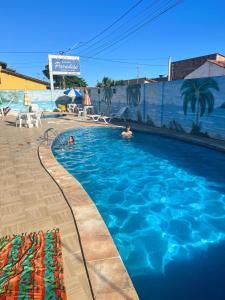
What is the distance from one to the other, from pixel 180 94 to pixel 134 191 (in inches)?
295

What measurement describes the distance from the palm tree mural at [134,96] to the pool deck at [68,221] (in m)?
9.60

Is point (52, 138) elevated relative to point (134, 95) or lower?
lower

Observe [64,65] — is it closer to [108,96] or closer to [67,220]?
[108,96]

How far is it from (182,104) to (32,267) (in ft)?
35.8

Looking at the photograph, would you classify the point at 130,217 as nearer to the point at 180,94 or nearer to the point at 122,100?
the point at 180,94

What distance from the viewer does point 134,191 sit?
21.2ft

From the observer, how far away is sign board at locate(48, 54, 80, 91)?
27.9 m

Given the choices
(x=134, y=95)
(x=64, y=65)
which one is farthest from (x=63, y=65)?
(x=134, y=95)

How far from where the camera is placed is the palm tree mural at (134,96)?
15367mm

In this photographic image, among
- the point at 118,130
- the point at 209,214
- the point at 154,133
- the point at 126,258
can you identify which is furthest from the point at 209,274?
the point at 118,130

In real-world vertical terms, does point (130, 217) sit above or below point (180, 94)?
below

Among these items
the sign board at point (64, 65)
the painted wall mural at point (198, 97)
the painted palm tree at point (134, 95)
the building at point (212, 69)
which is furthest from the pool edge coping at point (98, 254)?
the sign board at point (64, 65)

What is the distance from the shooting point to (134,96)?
15836 mm

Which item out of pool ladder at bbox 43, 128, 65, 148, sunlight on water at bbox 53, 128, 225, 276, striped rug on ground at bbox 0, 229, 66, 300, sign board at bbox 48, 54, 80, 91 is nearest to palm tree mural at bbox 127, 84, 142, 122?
sunlight on water at bbox 53, 128, 225, 276
